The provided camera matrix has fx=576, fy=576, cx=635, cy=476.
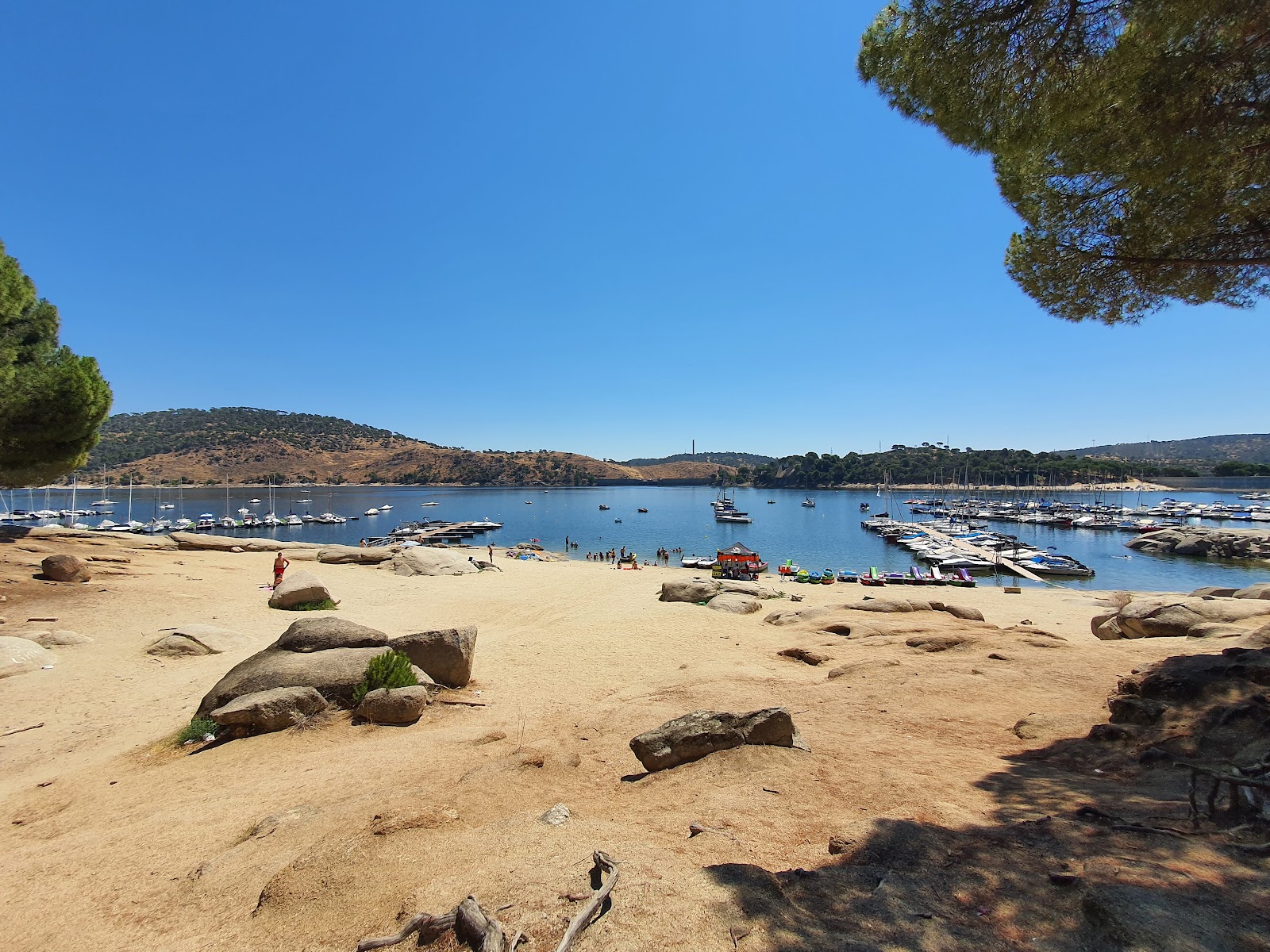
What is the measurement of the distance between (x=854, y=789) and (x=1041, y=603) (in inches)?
932

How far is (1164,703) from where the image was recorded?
7051mm

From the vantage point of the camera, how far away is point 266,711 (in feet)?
26.6

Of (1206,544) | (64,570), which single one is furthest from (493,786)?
(1206,544)

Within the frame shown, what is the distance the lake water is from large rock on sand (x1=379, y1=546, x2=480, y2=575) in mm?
32134

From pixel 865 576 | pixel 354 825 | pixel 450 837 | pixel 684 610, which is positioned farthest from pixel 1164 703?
pixel 865 576

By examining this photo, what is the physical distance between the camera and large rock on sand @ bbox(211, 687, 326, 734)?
8047 mm

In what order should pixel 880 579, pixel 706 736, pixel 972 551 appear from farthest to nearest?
1. pixel 972 551
2. pixel 880 579
3. pixel 706 736

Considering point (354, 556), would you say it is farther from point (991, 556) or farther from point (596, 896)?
point (991, 556)

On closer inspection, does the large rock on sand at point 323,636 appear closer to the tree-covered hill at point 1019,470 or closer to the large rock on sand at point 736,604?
the large rock on sand at point 736,604

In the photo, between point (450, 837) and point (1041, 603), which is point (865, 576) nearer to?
point (1041, 603)

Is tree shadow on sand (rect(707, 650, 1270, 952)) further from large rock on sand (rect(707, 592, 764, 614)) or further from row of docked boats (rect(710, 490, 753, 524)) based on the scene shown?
row of docked boats (rect(710, 490, 753, 524))

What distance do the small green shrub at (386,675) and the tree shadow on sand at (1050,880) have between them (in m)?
6.90

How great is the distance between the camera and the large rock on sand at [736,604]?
19203 millimetres

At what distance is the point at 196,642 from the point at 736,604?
14.7 m
